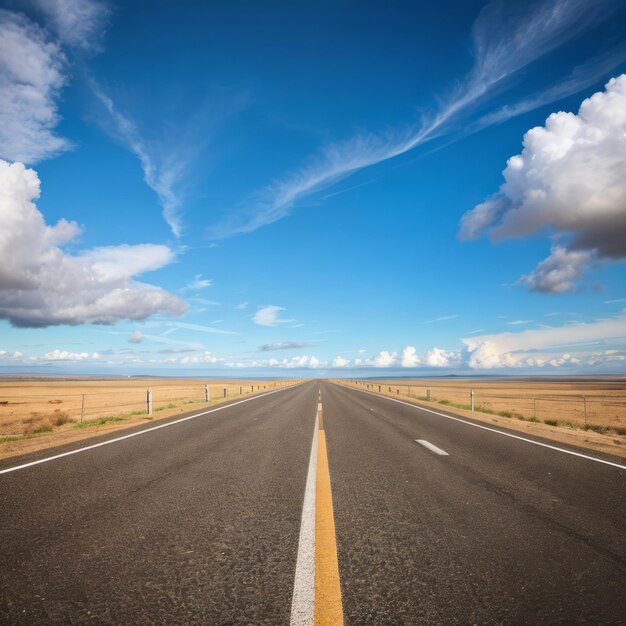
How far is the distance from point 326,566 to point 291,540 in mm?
603

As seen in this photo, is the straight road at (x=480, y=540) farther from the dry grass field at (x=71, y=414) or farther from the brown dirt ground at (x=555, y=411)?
the dry grass field at (x=71, y=414)

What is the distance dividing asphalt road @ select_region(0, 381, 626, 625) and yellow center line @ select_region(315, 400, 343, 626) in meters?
0.07

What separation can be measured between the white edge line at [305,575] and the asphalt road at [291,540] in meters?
0.07

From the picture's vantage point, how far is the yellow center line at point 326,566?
2.29 meters

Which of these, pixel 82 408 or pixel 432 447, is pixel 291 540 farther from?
pixel 82 408

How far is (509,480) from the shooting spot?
571 centimetres

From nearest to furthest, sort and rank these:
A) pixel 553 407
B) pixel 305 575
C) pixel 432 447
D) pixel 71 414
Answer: pixel 305 575 < pixel 432 447 < pixel 71 414 < pixel 553 407

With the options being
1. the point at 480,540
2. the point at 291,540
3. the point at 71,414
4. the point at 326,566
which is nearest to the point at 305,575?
the point at 326,566

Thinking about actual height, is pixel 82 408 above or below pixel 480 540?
above

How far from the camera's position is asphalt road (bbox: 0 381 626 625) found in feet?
7.96

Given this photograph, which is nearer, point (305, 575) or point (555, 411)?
point (305, 575)

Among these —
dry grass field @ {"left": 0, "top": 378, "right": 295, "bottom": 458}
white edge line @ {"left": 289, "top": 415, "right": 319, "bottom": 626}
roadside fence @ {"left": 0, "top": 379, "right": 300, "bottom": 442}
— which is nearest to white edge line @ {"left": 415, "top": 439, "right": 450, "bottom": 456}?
white edge line @ {"left": 289, "top": 415, "right": 319, "bottom": 626}

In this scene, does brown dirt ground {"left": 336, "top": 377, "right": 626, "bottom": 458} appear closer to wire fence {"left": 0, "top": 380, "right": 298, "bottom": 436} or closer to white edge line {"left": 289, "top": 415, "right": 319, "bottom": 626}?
white edge line {"left": 289, "top": 415, "right": 319, "bottom": 626}

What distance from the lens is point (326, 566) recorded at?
9.59 feet
